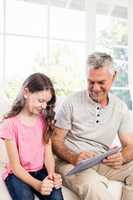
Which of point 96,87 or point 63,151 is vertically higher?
point 96,87

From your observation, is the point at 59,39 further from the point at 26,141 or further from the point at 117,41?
the point at 26,141

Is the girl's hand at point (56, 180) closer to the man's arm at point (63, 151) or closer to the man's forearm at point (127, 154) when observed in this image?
the man's arm at point (63, 151)

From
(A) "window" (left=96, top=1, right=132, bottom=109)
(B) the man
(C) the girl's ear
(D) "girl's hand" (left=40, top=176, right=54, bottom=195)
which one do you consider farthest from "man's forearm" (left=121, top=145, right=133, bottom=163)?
(A) "window" (left=96, top=1, right=132, bottom=109)

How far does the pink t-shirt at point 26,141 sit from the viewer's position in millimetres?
1704

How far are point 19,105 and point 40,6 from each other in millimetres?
1801

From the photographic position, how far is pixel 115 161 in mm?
1862

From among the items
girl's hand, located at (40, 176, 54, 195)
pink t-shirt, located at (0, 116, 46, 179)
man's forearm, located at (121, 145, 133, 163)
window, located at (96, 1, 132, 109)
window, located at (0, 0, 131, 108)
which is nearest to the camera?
girl's hand, located at (40, 176, 54, 195)

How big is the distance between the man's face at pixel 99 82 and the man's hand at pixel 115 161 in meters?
0.34

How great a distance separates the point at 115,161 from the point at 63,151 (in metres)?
0.30

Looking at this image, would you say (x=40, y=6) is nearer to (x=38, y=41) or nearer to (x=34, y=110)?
(x=38, y=41)

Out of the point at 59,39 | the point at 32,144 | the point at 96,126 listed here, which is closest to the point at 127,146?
the point at 96,126

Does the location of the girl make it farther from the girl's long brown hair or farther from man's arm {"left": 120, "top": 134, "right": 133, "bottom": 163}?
man's arm {"left": 120, "top": 134, "right": 133, "bottom": 163}

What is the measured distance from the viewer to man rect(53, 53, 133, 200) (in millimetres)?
1875

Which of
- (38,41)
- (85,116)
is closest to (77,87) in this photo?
(38,41)
